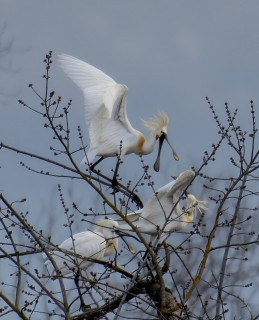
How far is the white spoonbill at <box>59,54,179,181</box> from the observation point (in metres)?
10.5

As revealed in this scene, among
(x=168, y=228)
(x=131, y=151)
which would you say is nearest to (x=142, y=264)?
(x=168, y=228)

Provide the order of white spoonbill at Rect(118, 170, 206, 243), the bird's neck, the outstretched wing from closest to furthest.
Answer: white spoonbill at Rect(118, 170, 206, 243) → the outstretched wing → the bird's neck

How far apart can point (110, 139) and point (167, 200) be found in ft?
9.64

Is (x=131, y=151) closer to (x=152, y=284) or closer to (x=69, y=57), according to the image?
(x=69, y=57)

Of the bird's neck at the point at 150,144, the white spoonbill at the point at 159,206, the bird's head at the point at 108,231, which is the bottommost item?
the white spoonbill at the point at 159,206

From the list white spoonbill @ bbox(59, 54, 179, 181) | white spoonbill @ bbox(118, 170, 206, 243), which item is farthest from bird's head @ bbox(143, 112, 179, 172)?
white spoonbill @ bbox(118, 170, 206, 243)

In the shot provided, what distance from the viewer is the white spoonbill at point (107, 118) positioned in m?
10.5

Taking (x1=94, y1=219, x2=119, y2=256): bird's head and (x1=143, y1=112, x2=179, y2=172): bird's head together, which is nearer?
(x1=94, y1=219, x2=119, y2=256): bird's head

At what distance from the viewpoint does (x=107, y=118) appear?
10.7m

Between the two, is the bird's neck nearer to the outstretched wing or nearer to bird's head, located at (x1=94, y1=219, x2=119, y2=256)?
the outstretched wing

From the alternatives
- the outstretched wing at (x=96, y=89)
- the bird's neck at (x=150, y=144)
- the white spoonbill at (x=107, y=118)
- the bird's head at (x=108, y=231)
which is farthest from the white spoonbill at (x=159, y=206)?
the bird's neck at (x=150, y=144)

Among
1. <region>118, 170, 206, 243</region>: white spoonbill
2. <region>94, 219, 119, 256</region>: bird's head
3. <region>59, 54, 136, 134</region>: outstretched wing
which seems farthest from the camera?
<region>59, 54, 136, 134</region>: outstretched wing

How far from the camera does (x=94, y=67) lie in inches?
459

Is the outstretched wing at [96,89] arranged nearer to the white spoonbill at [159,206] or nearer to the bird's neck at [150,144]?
the bird's neck at [150,144]
